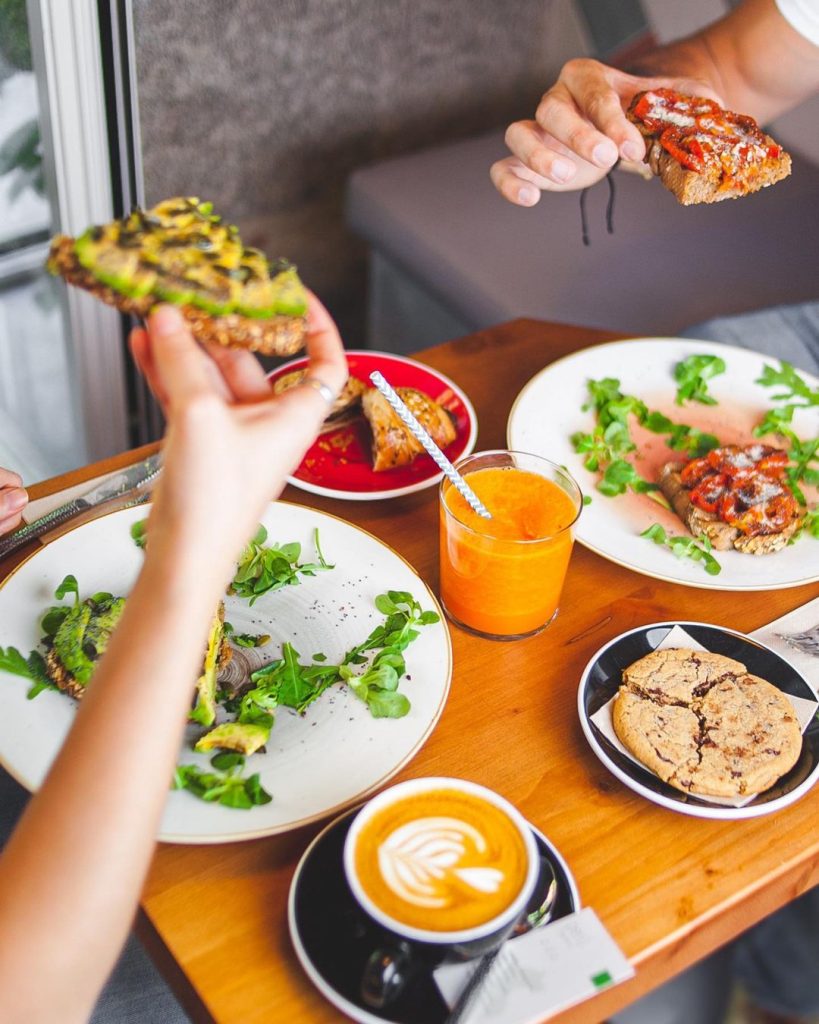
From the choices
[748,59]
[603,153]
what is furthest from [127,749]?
[748,59]

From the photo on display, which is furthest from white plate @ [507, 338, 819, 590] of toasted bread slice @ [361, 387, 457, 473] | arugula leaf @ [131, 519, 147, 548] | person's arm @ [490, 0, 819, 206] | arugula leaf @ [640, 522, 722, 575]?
arugula leaf @ [131, 519, 147, 548]

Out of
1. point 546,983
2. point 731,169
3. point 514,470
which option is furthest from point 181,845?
point 731,169

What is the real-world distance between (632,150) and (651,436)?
1.51ft

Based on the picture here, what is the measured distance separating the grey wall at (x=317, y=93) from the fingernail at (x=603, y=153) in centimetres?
143

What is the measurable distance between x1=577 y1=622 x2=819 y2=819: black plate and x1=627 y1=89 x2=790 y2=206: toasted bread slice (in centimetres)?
74

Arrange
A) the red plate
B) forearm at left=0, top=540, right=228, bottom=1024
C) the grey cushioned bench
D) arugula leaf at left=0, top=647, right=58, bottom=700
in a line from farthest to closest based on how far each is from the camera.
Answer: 1. the grey cushioned bench
2. the red plate
3. arugula leaf at left=0, top=647, right=58, bottom=700
4. forearm at left=0, top=540, right=228, bottom=1024

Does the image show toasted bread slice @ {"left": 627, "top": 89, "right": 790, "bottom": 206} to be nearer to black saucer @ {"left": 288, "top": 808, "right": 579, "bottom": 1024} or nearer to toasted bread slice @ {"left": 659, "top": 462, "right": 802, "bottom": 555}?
toasted bread slice @ {"left": 659, "top": 462, "right": 802, "bottom": 555}

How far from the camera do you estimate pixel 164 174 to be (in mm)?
2715

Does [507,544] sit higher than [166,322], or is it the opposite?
[166,322]

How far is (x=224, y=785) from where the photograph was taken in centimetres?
105

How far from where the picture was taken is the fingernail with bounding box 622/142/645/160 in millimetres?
1562

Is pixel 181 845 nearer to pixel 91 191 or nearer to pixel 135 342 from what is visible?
pixel 135 342

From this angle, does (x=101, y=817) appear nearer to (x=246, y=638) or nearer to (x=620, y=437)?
(x=246, y=638)

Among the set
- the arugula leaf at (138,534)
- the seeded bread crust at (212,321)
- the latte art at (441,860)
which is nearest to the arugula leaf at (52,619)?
the arugula leaf at (138,534)
